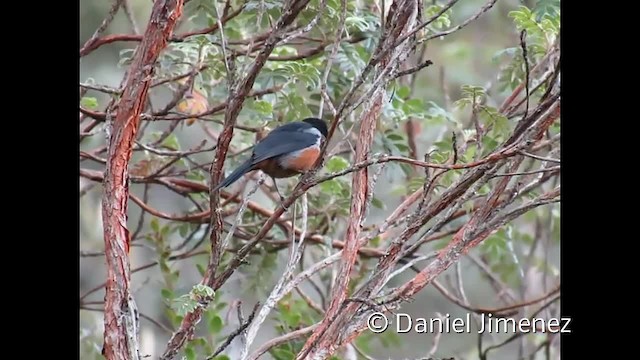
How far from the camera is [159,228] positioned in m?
4.07

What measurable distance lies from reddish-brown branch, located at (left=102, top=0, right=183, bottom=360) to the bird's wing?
1176mm

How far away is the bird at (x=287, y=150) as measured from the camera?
11.6 ft

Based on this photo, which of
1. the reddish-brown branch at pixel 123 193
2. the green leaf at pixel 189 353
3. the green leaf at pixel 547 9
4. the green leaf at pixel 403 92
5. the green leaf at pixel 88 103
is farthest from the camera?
the green leaf at pixel 403 92

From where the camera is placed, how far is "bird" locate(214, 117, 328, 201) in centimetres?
354

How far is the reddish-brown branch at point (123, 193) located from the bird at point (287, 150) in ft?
3.45

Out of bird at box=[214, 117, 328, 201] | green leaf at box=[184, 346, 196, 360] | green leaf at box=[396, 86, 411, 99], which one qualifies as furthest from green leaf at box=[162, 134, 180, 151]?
green leaf at box=[184, 346, 196, 360]

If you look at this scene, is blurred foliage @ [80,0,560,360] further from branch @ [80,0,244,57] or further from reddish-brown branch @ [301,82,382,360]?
reddish-brown branch @ [301,82,382,360]

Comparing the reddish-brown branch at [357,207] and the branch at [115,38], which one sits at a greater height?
the branch at [115,38]

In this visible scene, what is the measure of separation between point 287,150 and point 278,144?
0.08 m

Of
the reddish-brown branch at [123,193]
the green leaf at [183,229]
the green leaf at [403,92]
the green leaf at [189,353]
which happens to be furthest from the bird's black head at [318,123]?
the reddish-brown branch at [123,193]

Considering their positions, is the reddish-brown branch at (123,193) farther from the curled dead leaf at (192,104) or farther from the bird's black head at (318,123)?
the bird's black head at (318,123)

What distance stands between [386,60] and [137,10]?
11.0 ft

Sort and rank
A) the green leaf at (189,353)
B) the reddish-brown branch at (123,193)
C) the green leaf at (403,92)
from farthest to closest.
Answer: the green leaf at (403,92), the green leaf at (189,353), the reddish-brown branch at (123,193)

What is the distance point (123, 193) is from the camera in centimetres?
234
